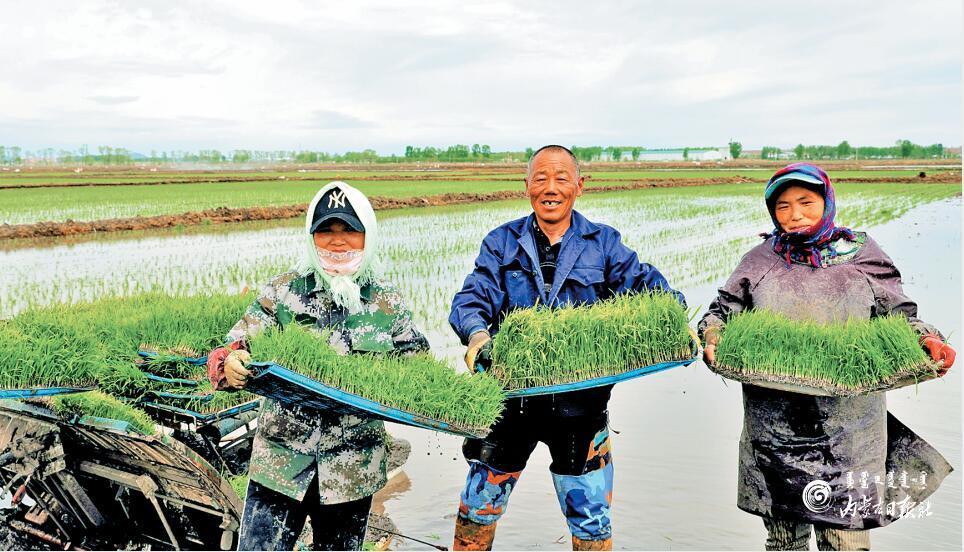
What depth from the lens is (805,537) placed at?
3072mm

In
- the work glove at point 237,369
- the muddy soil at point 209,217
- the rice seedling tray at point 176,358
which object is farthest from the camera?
the muddy soil at point 209,217

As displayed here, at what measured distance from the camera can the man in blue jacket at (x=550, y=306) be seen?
2.95 m

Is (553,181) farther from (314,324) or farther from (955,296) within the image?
(955,296)

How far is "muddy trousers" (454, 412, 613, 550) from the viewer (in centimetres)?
295

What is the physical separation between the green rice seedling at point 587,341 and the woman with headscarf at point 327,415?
34cm

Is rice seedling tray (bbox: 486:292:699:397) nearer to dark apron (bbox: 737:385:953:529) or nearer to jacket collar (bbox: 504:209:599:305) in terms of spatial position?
jacket collar (bbox: 504:209:599:305)

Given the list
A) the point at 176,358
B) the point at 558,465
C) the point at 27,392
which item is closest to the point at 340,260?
the point at 558,465

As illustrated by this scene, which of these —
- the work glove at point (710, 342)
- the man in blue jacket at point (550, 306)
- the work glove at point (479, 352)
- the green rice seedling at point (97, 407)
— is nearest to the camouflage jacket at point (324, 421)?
the work glove at point (479, 352)

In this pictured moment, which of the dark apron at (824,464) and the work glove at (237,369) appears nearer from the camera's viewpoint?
the work glove at (237,369)

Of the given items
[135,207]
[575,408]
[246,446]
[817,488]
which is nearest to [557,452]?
[575,408]

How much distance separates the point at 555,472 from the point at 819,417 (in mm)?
996

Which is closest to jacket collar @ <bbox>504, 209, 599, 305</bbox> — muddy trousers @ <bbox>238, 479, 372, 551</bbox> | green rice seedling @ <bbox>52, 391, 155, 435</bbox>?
muddy trousers @ <bbox>238, 479, 372, 551</bbox>

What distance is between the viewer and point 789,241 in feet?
10.0

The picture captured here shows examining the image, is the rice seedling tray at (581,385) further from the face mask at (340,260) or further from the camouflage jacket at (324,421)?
the face mask at (340,260)
